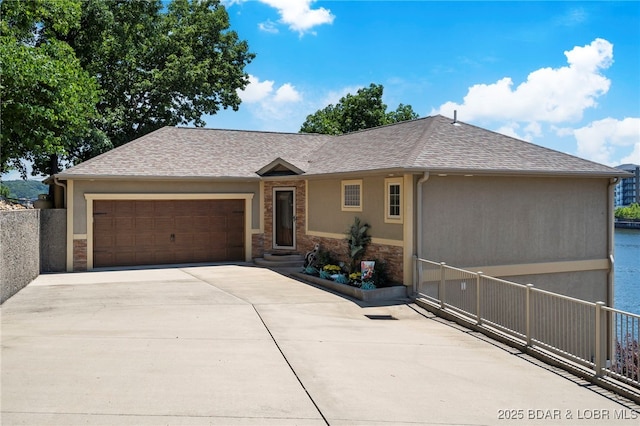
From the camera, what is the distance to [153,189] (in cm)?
1747

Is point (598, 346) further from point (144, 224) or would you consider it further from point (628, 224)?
point (628, 224)

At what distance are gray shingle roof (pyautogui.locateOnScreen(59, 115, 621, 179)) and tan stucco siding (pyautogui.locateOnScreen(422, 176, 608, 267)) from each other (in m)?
0.54

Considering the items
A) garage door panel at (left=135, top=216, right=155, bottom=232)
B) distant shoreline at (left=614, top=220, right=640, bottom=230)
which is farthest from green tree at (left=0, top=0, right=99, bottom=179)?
distant shoreline at (left=614, top=220, right=640, bottom=230)

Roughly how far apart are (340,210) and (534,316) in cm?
653

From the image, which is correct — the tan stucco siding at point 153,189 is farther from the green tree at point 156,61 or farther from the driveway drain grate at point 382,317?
the green tree at point 156,61

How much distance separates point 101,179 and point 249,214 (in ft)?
16.1

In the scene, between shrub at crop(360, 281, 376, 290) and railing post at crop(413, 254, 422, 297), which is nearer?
railing post at crop(413, 254, 422, 297)

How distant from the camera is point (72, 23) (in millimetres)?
19797

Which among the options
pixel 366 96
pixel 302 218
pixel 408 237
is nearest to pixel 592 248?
pixel 408 237

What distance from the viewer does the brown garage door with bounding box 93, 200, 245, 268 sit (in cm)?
1720

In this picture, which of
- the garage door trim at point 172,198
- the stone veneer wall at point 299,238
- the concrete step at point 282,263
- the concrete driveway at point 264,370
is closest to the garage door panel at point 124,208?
the garage door trim at point 172,198

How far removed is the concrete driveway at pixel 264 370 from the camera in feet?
18.7

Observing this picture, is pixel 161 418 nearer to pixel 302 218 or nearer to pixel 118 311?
pixel 118 311

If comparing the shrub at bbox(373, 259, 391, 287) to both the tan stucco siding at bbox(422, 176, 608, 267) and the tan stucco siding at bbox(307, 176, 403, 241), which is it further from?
the tan stucco siding at bbox(422, 176, 608, 267)
